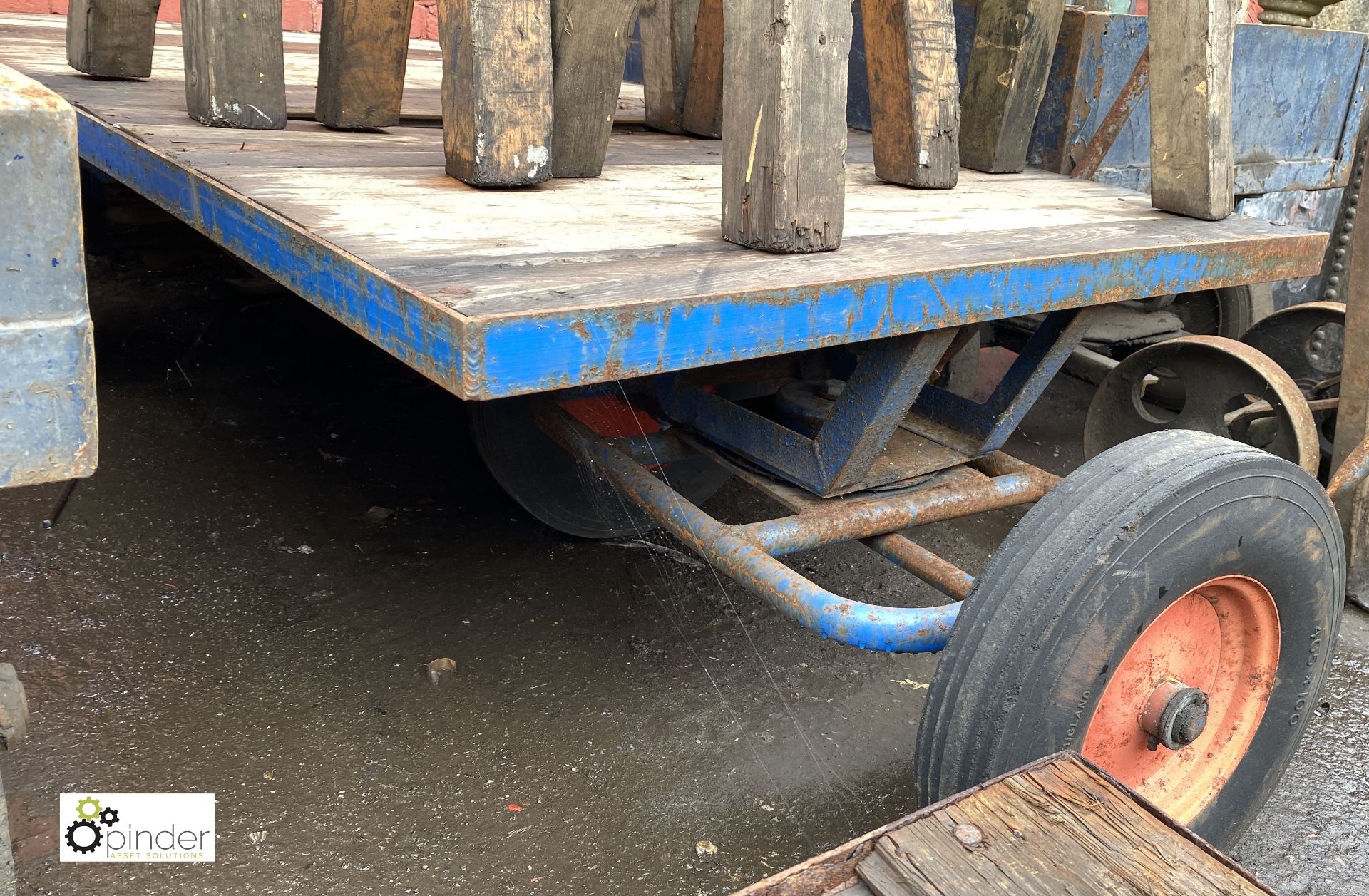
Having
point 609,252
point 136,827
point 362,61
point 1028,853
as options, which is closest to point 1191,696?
point 1028,853

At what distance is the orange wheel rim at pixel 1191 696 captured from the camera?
162 cm

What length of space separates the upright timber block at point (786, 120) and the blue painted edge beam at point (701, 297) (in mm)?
76

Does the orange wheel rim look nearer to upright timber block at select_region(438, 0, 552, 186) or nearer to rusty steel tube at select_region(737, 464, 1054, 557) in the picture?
rusty steel tube at select_region(737, 464, 1054, 557)

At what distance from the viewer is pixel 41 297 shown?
2.95ft

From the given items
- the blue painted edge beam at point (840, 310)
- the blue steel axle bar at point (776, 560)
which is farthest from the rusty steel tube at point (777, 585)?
the blue painted edge beam at point (840, 310)

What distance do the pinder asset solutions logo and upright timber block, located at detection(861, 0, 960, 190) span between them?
1.83 metres

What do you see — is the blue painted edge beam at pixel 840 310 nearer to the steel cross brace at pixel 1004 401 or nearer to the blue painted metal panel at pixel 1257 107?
the steel cross brace at pixel 1004 401

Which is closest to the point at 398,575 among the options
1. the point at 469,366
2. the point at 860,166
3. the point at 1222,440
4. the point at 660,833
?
the point at 660,833

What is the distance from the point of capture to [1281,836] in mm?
2121

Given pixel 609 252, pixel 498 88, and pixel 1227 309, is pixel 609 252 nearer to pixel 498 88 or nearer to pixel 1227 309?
pixel 498 88

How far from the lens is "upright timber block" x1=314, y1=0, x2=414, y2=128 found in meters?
2.33

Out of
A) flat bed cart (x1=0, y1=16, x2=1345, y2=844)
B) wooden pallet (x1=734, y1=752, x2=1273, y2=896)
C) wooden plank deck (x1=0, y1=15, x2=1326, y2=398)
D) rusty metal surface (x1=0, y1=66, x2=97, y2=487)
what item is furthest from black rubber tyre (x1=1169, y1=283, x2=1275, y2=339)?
rusty metal surface (x1=0, y1=66, x2=97, y2=487)

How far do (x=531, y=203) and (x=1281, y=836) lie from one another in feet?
5.97

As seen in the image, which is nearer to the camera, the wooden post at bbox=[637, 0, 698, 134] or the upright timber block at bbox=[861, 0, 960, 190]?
the upright timber block at bbox=[861, 0, 960, 190]
